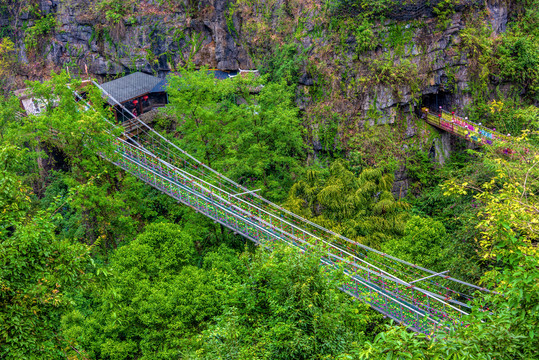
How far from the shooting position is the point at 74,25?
30.5 m

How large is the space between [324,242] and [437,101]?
16427mm

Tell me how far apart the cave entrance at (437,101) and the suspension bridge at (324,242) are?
422 inches

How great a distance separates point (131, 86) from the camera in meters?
25.6

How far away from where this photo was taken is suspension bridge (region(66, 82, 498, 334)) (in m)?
12.0

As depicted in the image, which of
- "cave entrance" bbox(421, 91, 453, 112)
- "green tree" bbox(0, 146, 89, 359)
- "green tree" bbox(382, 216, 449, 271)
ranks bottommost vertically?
"green tree" bbox(382, 216, 449, 271)

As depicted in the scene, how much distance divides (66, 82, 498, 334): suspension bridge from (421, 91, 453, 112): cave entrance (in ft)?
35.1

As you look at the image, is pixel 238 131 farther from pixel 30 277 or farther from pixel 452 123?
pixel 30 277

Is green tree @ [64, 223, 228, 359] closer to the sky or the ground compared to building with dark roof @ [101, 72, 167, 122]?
closer to the ground

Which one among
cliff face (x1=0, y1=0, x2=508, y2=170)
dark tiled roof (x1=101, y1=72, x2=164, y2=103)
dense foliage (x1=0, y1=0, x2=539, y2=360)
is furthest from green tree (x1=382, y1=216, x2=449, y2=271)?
dark tiled roof (x1=101, y1=72, x2=164, y2=103)

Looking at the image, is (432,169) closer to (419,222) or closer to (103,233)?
(419,222)

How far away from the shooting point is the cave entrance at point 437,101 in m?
22.8

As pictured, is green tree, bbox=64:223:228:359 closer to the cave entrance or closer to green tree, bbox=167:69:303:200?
green tree, bbox=167:69:303:200

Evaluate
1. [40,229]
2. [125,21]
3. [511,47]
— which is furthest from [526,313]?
[125,21]

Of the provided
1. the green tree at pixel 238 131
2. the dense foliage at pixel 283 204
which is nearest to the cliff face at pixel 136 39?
the dense foliage at pixel 283 204
